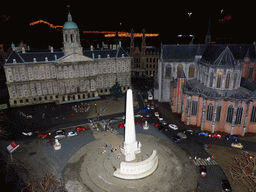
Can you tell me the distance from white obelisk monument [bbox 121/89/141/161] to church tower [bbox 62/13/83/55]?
128 ft

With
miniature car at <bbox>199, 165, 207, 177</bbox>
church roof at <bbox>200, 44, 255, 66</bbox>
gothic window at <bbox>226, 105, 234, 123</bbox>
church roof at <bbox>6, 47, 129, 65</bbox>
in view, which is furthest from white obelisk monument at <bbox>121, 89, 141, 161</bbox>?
church roof at <bbox>6, 47, 129, 65</bbox>

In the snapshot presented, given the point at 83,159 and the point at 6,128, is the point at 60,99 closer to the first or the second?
the point at 6,128

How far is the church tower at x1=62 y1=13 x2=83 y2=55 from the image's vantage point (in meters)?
58.4

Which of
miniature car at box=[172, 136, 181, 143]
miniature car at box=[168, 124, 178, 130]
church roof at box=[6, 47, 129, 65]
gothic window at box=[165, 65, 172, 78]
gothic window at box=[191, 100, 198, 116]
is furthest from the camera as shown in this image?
gothic window at box=[165, 65, 172, 78]

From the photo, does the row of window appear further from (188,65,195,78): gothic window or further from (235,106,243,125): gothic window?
(188,65,195,78): gothic window

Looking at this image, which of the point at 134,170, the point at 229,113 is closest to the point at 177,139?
the point at 229,113

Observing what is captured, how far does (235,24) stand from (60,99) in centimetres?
8468

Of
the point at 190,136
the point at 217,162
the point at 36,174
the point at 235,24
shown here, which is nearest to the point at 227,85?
the point at 190,136

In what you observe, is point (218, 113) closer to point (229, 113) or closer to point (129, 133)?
point (229, 113)

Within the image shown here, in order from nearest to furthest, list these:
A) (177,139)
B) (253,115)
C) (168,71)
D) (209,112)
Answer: (177,139) < (253,115) < (209,112) < (168,71)

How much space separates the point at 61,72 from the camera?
5962 cm

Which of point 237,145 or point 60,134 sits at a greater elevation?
point 60,134

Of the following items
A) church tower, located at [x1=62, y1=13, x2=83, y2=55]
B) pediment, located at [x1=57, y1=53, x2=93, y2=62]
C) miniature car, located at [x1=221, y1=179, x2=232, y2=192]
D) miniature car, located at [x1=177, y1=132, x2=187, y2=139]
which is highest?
church tower, located at [x1=62, y1=13, x2=83, y2=55]

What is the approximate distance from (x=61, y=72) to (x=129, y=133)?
3932cm
